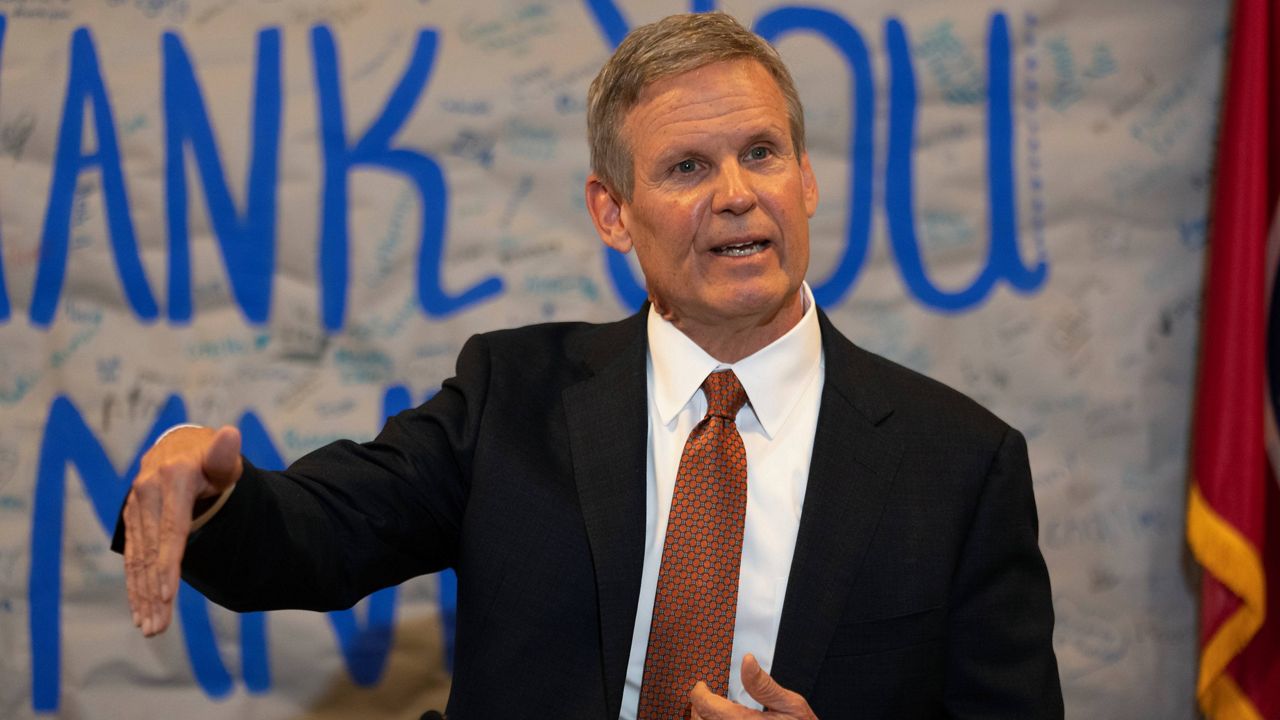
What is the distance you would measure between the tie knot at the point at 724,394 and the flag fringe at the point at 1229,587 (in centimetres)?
121

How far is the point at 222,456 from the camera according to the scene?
4.23 ft

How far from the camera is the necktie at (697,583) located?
1.58 m

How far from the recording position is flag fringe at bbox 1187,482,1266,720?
2381mm

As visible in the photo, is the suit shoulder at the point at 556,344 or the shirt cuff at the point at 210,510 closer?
the shirt cuff at the point at 210,510

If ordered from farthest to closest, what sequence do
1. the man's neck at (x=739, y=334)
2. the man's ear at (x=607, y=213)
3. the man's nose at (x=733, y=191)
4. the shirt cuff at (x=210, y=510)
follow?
the man's ear at (x=607, y=213) → the man's neck at (x=739, y=334) → the man's nose at (x=733, y=191) → the shirt cuff at (x=210, y=510)

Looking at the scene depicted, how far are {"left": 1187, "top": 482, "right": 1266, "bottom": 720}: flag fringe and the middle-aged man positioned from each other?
923mm

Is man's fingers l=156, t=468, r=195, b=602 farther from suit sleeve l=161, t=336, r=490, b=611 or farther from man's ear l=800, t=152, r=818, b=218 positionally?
man's ear l=800, t=152, r=818, b=218

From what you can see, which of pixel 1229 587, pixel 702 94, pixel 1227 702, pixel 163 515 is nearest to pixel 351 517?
pixel 163 515

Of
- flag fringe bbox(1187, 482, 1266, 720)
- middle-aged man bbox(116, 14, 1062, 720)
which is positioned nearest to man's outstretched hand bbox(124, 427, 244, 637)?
middle-aged man bbox(116, 14, 1062, 720)

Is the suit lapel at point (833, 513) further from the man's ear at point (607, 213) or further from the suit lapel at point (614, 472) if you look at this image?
the man's ear at point (607, 213)

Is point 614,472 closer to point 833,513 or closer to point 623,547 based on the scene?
point 623,547

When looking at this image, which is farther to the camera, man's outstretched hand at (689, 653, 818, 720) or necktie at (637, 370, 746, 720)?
necktie at (637, 370, 746, 720)
